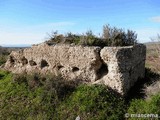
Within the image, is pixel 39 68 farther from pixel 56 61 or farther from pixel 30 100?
pixel 30 100

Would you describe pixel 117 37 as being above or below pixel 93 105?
above

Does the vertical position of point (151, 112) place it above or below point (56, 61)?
below

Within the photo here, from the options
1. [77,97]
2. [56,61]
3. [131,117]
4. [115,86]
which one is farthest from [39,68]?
[131,117]

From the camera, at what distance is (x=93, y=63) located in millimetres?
11578

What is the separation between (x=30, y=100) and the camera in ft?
38.9

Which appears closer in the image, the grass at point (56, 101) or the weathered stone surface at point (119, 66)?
the grass at point (56, 101)

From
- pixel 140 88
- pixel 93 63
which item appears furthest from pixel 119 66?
pixel 140 88

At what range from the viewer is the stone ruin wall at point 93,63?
10961 millimetres

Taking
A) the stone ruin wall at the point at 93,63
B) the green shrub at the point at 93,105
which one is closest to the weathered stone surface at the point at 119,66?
the stone ruin wall at the point at 93,63

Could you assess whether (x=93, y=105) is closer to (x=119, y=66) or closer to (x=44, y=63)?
(x=119, y=66)

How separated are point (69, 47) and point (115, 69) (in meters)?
2.55

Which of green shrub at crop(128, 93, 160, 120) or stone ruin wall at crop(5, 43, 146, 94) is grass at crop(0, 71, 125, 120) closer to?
green shrub at crop(128, 93, 160, 120)

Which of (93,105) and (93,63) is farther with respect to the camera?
(93,63)

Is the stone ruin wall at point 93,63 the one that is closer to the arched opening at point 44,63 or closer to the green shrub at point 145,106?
the arched opening at point 44,63
